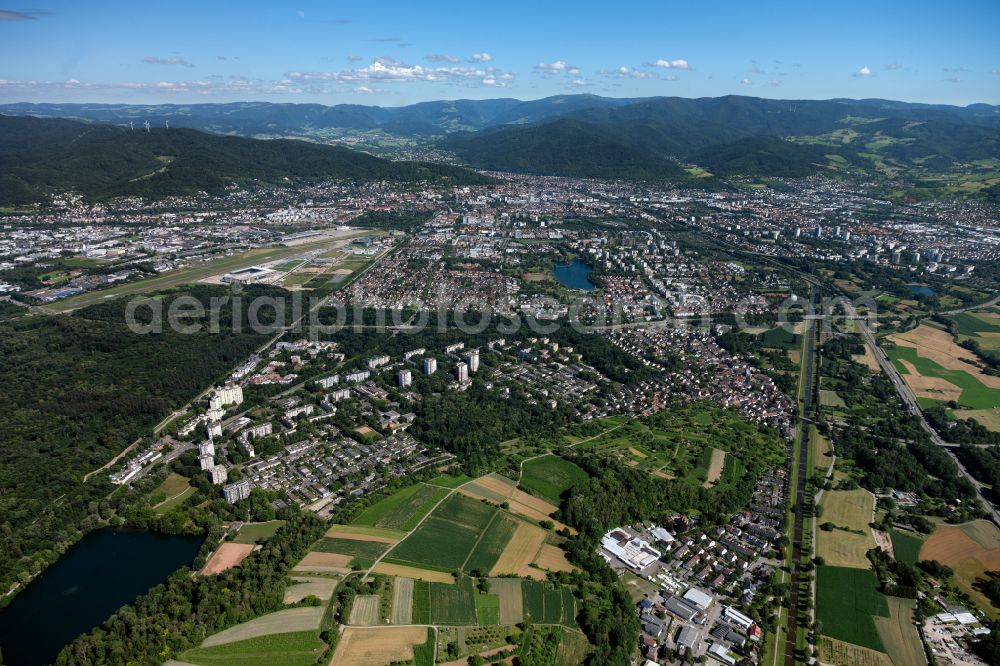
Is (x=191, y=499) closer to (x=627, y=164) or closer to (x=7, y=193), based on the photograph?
(x=7, y=193)

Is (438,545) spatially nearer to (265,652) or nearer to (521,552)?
(521,552)

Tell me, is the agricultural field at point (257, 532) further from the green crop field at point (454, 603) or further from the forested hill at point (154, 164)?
the forested hill at point (154, 164)

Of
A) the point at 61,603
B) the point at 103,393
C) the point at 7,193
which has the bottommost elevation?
the point at 61,603

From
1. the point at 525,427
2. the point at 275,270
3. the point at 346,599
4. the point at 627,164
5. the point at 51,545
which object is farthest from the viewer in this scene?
the point at 627,164

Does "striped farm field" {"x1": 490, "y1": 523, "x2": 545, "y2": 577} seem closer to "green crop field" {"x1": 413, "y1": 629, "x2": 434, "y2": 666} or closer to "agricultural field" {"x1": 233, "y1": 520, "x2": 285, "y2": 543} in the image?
"green crop field" {"x1": 413, "y1": 629, "x2": 434, "y2": 666}

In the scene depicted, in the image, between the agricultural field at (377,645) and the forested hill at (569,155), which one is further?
the forested hill at (569,155)

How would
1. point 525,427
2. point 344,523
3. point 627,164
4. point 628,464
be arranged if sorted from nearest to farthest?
point 344,523
point 628,464
point 525,427
point 627,164

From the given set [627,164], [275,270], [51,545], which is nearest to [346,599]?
[51,545]

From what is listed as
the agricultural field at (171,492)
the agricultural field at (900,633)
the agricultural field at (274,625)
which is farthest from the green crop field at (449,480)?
the agricultural field at (900,633)

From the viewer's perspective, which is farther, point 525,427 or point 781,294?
point 781,294
